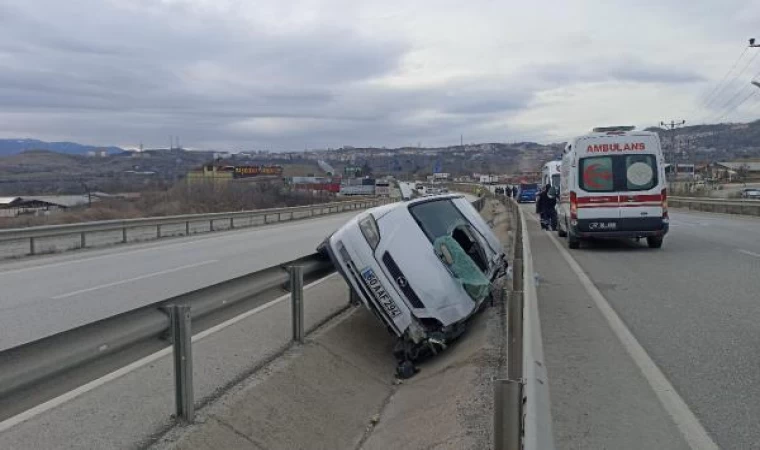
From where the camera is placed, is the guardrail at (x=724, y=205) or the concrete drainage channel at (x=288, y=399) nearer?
the concrete drainage channel at (x=288, y=399)

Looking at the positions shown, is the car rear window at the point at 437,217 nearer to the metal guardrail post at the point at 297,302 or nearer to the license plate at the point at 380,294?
the license plate at the point at 380,294

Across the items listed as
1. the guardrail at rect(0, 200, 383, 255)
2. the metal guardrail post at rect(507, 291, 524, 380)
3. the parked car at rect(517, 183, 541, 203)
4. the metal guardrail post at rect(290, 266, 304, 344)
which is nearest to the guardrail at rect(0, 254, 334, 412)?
the metal guardrail post at rect(290, 266, 304, 344)

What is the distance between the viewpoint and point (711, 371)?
22.2 ft

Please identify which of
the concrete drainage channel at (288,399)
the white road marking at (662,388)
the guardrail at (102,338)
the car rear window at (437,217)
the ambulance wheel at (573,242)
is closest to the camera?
the guardrail at (102,338)

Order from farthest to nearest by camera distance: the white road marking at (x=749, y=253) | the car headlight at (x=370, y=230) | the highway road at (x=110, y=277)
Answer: the white road marking at (x=749, y=253)
the highway road at (x=110, y=277)
the car headlight at (x=370, y=230)

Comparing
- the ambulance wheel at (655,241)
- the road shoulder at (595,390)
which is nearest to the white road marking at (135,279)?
the road shoulder at (595,390)

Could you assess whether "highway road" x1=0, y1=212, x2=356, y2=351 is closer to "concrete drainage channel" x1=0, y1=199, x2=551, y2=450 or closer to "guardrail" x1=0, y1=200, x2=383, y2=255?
"guardrail" x1=0, y1=200, x2=383, y2=255

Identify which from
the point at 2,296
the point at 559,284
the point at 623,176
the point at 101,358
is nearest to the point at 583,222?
the point at 623,176

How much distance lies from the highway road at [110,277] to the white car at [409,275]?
3571mm

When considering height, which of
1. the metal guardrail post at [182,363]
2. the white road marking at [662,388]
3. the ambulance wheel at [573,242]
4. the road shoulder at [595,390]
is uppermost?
the metal guardrail post at [182,363]

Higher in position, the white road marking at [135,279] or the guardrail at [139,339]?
the guardrail at [139,339]

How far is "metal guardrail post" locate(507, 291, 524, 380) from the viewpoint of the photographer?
513 centimetres

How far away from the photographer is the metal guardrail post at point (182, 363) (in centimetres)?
498

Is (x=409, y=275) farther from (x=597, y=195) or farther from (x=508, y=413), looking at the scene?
(x=597, y=195)
